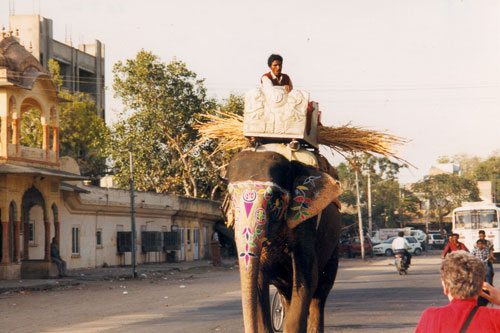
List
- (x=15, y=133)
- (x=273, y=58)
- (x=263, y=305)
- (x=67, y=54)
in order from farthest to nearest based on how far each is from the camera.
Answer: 1. (x=67, y=54)
2. (x=15, y=133)
3. (x=273, y=58)
4. (x=263, y=305)

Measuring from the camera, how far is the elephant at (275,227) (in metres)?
7.25

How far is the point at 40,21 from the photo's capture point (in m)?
63.3

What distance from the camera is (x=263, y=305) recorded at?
7.91m

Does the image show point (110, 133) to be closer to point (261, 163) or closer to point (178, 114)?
point (178, 114)

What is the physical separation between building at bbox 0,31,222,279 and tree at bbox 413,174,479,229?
43.5 meters

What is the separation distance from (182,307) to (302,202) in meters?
9.81

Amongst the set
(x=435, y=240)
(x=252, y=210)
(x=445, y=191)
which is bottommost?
(x=435, y=240)

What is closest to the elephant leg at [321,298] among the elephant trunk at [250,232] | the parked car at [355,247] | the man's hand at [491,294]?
the elephant trunk at [250,232]

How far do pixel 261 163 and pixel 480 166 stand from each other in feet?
342

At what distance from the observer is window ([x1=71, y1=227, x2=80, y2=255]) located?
1395 inches

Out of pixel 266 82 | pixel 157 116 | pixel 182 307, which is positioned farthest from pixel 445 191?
pixel 266 82

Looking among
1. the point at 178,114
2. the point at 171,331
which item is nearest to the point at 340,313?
the point at 171,331

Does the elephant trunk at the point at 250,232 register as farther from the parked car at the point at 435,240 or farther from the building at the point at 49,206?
the parked car at the point at 435,240

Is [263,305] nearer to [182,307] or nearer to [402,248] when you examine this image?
[182,307]
